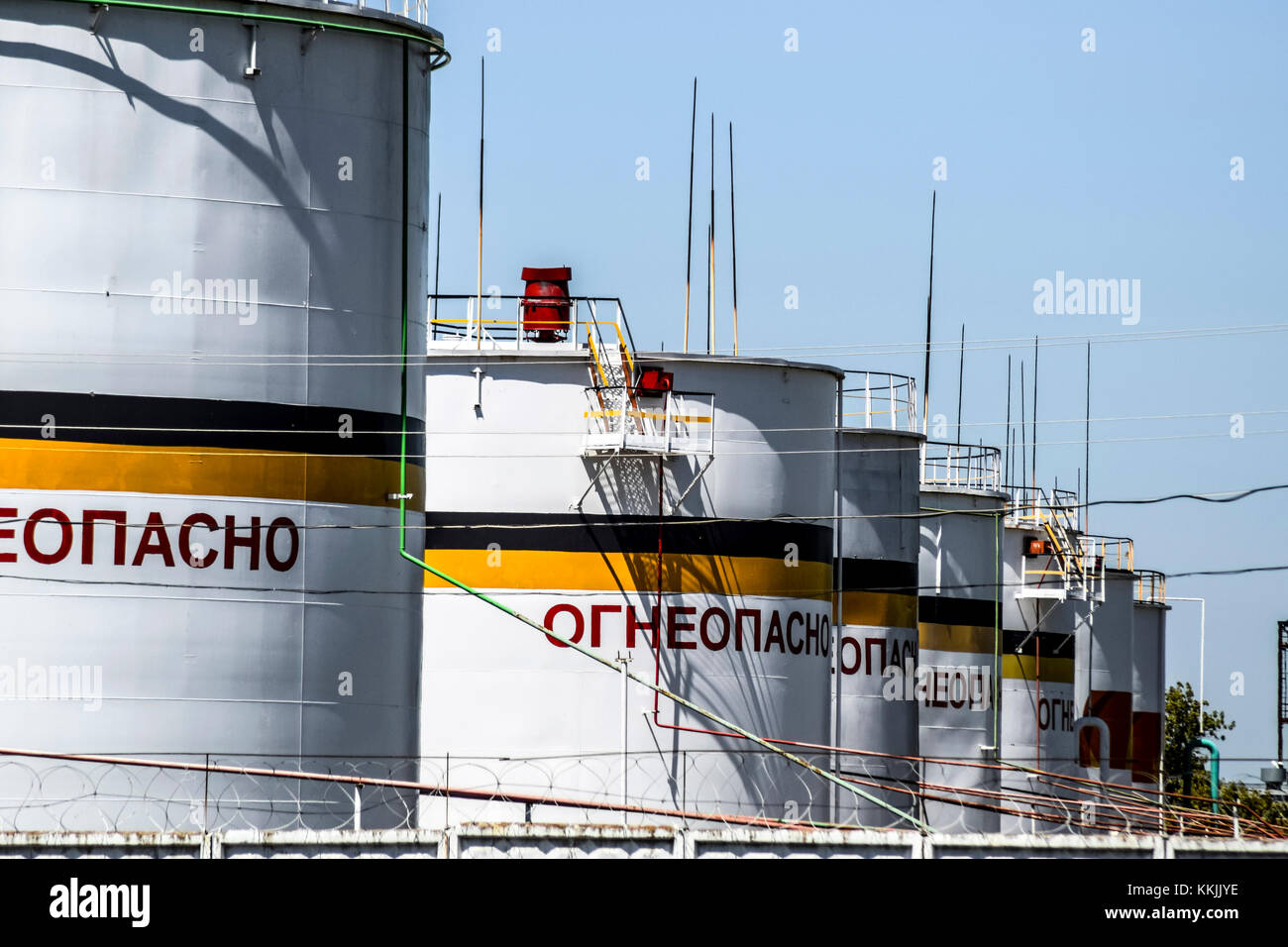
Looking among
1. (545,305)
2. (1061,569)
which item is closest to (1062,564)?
(1061,569)

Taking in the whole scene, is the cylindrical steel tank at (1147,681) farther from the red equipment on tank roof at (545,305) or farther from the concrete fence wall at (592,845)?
the concrete fence wall at (592,845)

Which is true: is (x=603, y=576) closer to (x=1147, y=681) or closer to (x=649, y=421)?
(x=649, y=421)

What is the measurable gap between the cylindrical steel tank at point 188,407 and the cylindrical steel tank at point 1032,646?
2896cm

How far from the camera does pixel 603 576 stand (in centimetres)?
3388

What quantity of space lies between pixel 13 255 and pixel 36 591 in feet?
13.7

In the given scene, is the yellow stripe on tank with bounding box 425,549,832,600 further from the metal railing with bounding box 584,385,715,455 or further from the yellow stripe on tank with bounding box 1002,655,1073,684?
the yellow stripe on tank with bounding box 1002,655,1073,684

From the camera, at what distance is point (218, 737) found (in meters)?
25.4

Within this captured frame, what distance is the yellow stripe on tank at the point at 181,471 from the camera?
25.0 m

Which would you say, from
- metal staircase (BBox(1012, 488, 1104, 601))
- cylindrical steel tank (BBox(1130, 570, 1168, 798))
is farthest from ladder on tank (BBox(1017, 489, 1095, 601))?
cylindrical steel tank (BBox(1130, 570, 1168, 798))

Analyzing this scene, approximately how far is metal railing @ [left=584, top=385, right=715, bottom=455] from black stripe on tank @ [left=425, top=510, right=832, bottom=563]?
4.08ft

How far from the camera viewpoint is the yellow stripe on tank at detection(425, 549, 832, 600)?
111 ft

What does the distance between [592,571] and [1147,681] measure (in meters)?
38.0
